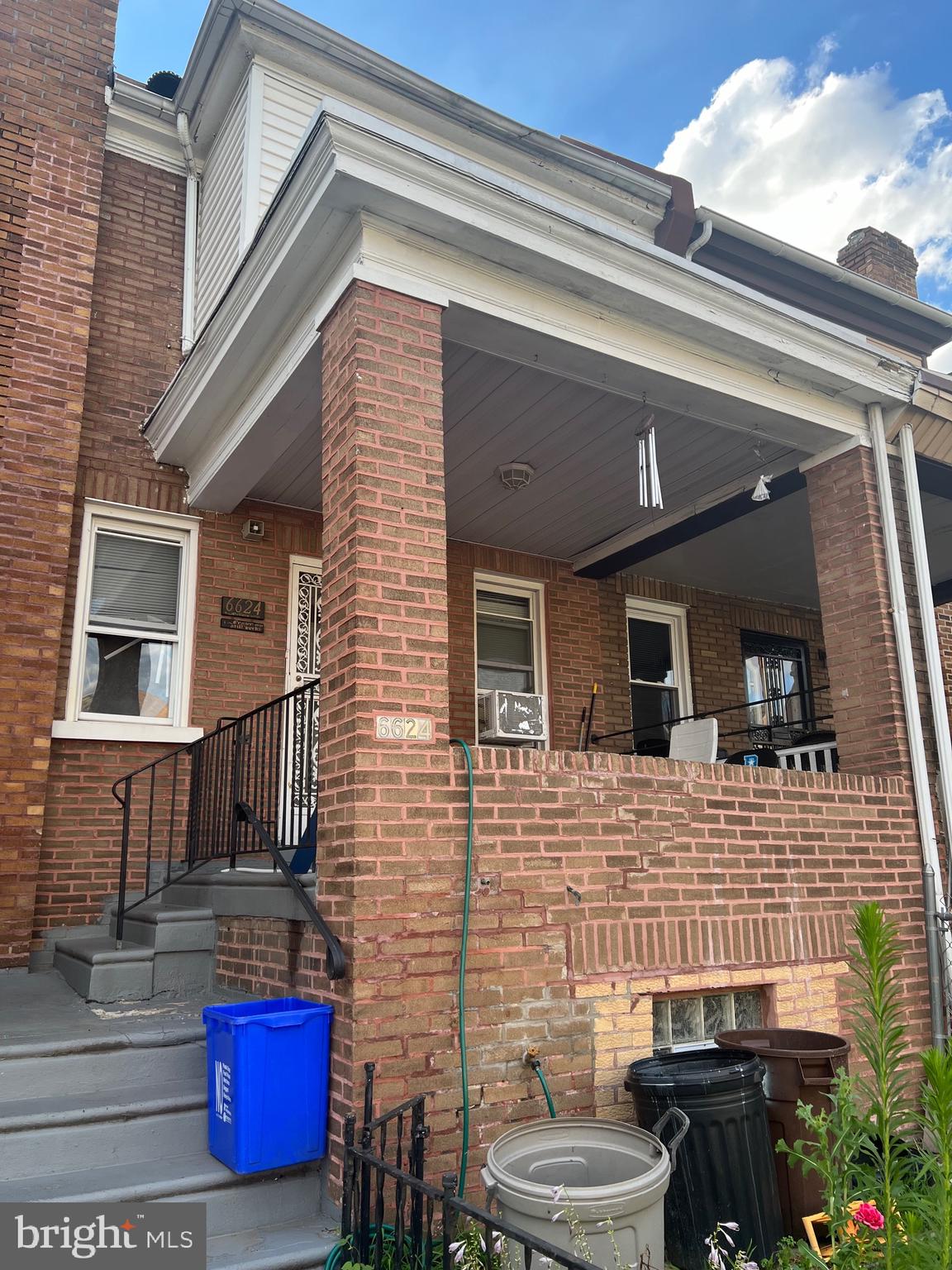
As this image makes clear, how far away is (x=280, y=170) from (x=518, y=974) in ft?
19.7

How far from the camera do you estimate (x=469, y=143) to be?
320 inches

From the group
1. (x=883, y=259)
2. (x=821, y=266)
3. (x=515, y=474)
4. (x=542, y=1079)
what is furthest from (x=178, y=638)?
(x=883, y=259)

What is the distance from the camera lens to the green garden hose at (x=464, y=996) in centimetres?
377

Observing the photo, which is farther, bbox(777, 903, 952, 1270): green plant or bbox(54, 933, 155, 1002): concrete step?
bbox(54, 933, 155, 1002): concrete step

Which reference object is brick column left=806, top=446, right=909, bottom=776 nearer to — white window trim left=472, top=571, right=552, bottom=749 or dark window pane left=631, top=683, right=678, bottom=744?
white window trim left=472, top=571, right=552, bottom=749

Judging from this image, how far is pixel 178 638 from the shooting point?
700 centimetres

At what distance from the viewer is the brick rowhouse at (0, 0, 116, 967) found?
6.05m

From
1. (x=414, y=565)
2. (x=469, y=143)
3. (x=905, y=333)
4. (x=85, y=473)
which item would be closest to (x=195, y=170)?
(x=469, y=143)

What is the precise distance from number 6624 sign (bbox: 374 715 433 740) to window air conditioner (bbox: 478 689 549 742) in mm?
2977

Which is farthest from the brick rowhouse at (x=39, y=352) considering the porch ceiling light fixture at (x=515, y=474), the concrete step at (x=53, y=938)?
the porch ceiling light fixture at (x=515, y=474)

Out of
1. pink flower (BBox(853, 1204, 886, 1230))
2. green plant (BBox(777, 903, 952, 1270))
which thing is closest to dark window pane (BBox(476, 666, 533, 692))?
green plant (BBox(777, 903, 952, 1270))

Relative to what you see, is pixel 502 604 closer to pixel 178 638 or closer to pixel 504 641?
pixel 504 641

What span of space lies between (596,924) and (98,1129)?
2.23 m

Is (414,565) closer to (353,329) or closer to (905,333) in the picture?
(353,329)
